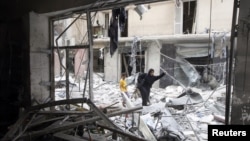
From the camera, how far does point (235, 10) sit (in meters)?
2.70

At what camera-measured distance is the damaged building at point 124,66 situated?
3.30 metres

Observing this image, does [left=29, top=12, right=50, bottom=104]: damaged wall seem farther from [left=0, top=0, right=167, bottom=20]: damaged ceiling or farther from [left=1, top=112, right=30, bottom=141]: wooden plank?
[left=1, top=112, right=30, bottom=141]: wooden plank

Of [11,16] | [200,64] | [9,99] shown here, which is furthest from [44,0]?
[200,64]

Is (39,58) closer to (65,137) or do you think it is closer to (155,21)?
(65,137)

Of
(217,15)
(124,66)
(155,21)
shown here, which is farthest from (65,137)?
(124,66)

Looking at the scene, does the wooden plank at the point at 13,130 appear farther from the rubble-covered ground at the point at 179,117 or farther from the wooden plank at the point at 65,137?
the rubble-covered ground at the point at 179,117

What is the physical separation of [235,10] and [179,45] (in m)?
10.5

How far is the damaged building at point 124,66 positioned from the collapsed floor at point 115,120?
0.7 inches

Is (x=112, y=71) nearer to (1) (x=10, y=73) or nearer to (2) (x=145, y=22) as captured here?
(2) (x=145, y=22)

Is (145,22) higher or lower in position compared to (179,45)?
higher

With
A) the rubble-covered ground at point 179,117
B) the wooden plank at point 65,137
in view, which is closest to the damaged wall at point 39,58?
the rubble-covered ground at point 179,117

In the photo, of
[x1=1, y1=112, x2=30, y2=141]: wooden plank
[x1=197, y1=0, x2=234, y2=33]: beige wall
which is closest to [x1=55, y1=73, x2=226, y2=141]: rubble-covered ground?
[x1=1, y1=112, x2=30, y2=141]: wooden plank

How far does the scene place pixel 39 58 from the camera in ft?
19.8

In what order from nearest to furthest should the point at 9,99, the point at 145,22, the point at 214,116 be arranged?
the point at 9,99
the point at 214,116
the point at 145,22
